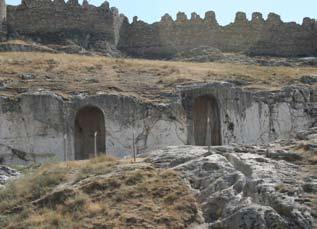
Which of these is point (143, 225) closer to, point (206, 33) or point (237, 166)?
point (237, 166)

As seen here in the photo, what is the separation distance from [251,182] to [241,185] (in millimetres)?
255

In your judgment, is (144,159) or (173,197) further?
(144,159)

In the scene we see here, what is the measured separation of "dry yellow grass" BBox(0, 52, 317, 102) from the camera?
32.3 metres

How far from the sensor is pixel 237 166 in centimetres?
1892

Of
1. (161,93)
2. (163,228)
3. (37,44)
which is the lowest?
(163,228)

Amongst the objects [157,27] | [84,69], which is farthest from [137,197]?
[157,27]

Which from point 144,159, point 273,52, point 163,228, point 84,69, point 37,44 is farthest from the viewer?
point 273,52

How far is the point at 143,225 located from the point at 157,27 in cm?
3164

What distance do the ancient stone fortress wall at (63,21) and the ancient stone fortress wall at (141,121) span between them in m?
13.3

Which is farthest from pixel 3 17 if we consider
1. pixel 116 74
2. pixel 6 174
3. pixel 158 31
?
pixel 6 174

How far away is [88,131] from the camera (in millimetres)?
32250

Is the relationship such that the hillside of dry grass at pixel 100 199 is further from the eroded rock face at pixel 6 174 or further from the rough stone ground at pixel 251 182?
the eroded rock face at pixel 6 174

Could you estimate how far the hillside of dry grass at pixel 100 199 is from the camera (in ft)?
55.6

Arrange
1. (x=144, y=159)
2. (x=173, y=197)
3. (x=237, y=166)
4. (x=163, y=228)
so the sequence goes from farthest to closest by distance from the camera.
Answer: (x=144, y=159) → (x=237, y=166) → (x=173, y=197) → (x=163, y=228)
